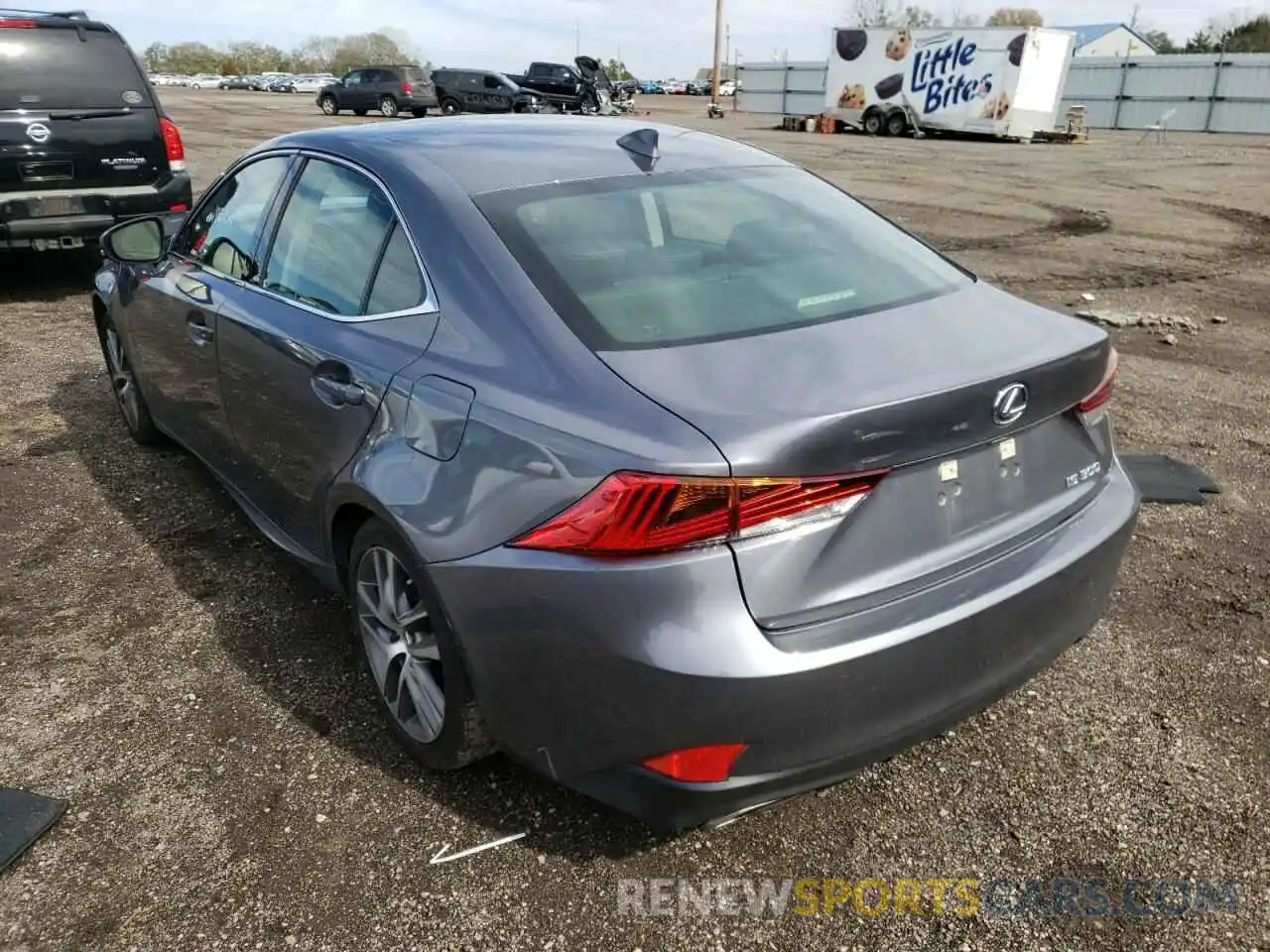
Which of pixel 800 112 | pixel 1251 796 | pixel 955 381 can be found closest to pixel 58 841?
pixel 955 381

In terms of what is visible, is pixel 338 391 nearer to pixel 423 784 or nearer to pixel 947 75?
pixel 423 784

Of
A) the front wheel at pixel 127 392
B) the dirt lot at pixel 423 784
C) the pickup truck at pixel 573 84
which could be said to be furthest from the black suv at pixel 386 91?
the dirt lot at pixel 423 784

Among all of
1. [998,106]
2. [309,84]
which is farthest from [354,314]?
[309,84]

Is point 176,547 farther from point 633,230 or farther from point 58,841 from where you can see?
point 633,230

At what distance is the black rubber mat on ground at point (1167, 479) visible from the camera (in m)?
4.41

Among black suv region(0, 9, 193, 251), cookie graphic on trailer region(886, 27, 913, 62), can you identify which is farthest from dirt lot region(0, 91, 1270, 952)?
cookie graphic on trailer region(886, 27, 913, 62)

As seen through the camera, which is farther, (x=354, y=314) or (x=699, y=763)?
(x=354, y=314)

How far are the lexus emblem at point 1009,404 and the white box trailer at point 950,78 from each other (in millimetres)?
30331

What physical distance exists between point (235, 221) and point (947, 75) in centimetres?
3133

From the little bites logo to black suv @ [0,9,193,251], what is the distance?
1077 inches

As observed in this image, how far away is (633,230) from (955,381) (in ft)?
3.35

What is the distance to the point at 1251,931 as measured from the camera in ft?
7.23

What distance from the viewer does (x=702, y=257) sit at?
9.00 ft

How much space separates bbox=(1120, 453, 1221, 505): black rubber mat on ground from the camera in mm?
4406
